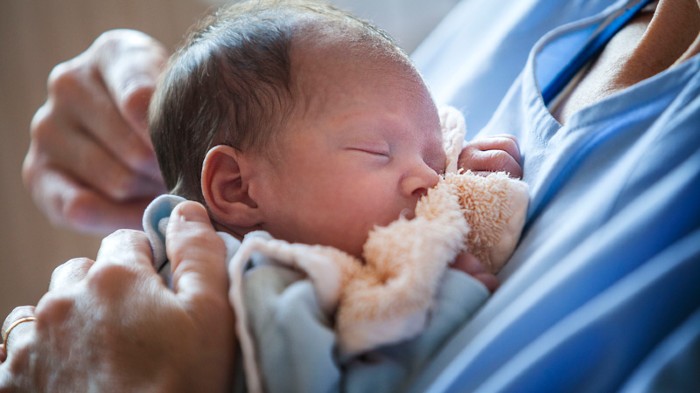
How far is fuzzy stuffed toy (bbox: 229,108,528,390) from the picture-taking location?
2.01 feet

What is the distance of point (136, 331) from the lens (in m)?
0.61

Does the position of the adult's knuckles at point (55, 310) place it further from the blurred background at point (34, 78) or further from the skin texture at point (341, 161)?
the blurred background at point (34, 78)

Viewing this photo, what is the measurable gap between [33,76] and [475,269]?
1806mm

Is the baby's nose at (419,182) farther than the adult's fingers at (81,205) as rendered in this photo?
No

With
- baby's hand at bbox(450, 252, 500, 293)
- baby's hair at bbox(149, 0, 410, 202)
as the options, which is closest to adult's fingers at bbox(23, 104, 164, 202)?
baby's hair at bbox(149, 0, 410, 202)

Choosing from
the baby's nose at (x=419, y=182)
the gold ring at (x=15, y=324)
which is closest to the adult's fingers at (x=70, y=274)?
the gold ring at (x=15, y=324)

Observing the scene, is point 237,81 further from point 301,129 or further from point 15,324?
point 15,324

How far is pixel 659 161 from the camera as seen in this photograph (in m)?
0.61

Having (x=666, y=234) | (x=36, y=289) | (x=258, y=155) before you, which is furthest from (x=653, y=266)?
(x=36, y=289)

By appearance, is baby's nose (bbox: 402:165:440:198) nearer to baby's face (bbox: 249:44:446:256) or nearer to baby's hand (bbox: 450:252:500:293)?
baby's face (bbox: 249:44:446:256)

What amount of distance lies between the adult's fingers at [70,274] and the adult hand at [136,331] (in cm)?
4

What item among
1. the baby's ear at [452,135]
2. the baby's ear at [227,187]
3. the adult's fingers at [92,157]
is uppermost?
the baby's ear at [452,135]

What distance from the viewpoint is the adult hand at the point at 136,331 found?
604 millimetres

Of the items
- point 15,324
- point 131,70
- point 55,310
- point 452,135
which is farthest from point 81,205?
point 452,135
